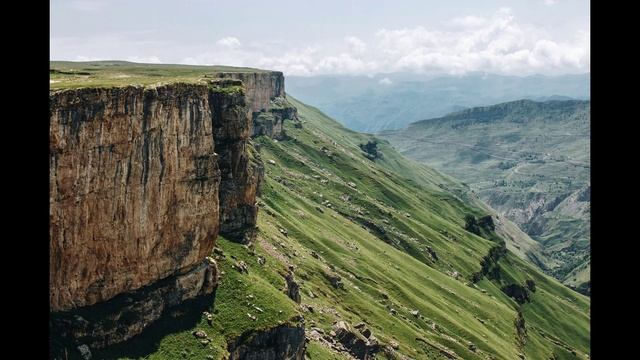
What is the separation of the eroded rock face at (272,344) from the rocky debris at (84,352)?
24620 millimetres

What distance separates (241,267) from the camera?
121 metres

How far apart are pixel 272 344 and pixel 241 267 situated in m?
18.6

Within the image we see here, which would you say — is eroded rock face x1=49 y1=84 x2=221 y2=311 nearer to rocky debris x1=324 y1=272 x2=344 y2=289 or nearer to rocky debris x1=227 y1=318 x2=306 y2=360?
rocky debris x1=227 y1=318 x2=306 y2=360

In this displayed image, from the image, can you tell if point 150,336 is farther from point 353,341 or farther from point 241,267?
point 353,341

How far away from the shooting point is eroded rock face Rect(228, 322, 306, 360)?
104000 mm

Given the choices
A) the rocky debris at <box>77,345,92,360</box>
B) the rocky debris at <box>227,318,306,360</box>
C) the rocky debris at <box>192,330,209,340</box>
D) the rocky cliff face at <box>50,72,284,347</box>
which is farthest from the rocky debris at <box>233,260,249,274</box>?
the rocky debris at <box>77,345,92,360</box>

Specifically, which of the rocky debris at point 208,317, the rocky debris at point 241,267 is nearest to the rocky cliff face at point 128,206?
the rocky debris at point 208,317

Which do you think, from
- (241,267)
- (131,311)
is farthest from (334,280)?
(131,311)

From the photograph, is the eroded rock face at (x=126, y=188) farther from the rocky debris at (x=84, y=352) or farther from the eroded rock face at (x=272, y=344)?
the eroded rock face at (x=272, y=344)

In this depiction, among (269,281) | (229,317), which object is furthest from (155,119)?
(269,281)

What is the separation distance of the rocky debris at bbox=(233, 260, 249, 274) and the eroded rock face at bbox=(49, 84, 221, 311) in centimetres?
1124
